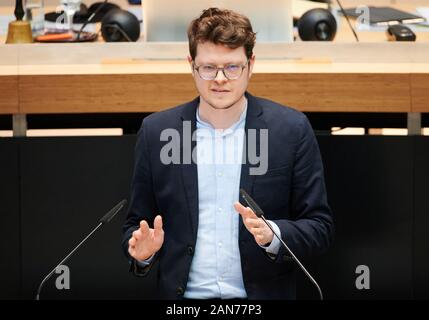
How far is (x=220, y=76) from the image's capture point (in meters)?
1.53

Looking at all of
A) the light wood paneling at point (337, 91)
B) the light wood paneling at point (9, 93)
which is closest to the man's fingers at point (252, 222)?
the light wood paneling at point (337, 91)

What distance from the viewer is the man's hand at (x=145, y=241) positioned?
1446mm

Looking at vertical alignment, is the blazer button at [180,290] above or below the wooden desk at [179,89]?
below

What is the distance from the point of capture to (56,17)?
8.72 feet

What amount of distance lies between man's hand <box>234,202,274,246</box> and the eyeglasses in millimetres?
230

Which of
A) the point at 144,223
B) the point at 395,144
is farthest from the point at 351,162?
the point at 144,223

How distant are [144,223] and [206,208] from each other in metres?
0.16

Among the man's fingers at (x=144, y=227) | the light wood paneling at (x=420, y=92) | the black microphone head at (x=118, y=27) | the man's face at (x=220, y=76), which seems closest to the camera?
the man's fingers at (x=144, y=227)

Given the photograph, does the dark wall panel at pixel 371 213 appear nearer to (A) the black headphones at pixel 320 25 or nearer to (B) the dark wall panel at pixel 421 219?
(B) the dark wall panel at pixel 421 219

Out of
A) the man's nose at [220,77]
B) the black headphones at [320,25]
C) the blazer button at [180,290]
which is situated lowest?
the blazer button at [180,290]

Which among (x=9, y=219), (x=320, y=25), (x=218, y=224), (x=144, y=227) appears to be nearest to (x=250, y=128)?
(x=218, y=224)

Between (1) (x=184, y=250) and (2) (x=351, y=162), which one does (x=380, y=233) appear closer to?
(2) (x=351, y=162)

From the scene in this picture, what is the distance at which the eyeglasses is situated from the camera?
154 cm

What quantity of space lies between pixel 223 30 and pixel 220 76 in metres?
0.07
